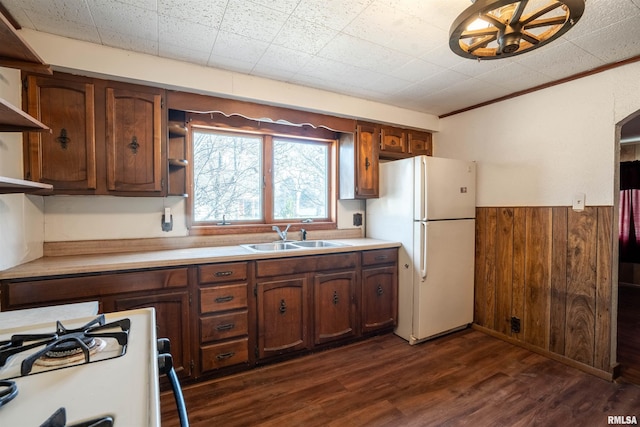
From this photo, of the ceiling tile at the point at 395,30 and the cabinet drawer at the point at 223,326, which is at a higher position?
the ceiling tile at the point at 395,30

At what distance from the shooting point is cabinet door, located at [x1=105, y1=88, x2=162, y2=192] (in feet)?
6.70

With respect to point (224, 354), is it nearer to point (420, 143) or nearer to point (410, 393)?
point (410, 393)

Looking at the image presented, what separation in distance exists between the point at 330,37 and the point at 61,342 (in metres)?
1.96

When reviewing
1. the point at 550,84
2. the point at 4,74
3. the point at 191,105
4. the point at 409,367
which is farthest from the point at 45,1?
the point at 550,84

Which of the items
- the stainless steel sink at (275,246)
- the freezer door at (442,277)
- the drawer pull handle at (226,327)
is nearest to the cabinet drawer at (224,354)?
the drawer pull handle at (226,327)

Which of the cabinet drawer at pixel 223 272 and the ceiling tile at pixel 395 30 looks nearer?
the ceiling tile at pixel 395 30

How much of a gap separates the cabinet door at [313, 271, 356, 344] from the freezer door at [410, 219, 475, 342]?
589 millimetres

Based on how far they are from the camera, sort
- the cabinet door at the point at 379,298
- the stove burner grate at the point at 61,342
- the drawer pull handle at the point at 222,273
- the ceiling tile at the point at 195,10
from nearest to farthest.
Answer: the stove burner grate at the point at 61,342 < the ceiling tile at the point at 195,10 < the drawer pull handle at the point at 222,273 < the cabinet door at the point at 379,298

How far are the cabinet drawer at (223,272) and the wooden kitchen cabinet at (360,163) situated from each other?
136 centimetres

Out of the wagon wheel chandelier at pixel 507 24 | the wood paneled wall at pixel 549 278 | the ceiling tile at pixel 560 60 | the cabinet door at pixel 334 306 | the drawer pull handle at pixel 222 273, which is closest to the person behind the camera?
the wagon wheel chandelier at pixel 507 24

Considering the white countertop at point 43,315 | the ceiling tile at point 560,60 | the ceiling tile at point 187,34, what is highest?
the ceiling tile at point 187,34

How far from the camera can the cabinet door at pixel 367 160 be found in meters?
3.00

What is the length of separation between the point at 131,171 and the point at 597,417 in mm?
3308

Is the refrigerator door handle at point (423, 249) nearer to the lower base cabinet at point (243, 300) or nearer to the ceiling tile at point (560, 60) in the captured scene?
the lower base cabinet at point (243, 300)
